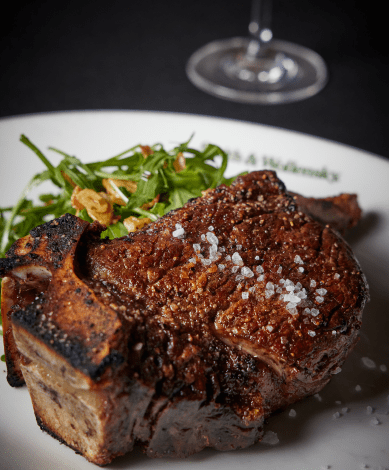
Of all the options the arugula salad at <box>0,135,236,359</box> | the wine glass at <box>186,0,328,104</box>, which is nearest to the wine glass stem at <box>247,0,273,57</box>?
the wine glass at <box>186,0,328,104</box>

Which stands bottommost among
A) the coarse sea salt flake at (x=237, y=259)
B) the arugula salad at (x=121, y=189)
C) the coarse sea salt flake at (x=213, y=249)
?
the arugula salad at (x=121, y=189)

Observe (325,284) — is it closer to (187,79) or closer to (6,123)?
(6,123)

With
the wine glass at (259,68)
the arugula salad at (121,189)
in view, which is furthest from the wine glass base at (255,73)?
the arugula salad at (121,189)

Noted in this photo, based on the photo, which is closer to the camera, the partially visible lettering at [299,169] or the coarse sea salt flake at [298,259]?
the coarse sea salt flake at [298,259]

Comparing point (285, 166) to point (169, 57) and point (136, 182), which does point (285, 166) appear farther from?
point (169, 57)

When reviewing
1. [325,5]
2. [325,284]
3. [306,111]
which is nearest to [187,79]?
[306,111]

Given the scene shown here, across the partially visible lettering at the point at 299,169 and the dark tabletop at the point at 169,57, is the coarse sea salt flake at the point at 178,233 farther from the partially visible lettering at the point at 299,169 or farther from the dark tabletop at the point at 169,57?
the dark tabletop at the point at 169,57

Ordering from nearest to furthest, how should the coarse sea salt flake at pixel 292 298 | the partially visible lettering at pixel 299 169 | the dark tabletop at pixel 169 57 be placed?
1. the coarse sea salt flake at pixel 292 298
2. the partially visible lettering at pixel 299 169
3. the dark tabletop at pixel 169 57
